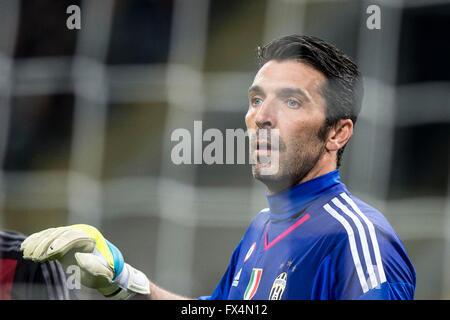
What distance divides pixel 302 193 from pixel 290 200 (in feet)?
0.10

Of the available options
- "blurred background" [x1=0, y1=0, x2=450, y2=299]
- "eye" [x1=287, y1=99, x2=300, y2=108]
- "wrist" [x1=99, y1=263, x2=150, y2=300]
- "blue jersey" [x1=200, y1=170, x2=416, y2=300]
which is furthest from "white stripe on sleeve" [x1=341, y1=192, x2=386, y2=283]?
"blurred background" [x1=0, y1=0, x2=450, y2=299]

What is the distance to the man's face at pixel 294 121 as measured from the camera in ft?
4.37

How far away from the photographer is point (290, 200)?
4.33 ft

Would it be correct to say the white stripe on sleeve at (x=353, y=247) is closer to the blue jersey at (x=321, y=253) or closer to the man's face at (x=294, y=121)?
the blue jersey at (x=321, y=253)

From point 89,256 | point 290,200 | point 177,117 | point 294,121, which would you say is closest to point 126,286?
point 89,256

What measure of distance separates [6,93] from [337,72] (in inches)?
59.7

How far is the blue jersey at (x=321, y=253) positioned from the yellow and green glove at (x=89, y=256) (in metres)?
0.24

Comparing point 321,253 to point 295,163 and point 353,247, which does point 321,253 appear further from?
point 295,163

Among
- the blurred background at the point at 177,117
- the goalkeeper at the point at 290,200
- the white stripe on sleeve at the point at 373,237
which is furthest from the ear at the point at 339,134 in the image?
the blurred background at the point at 177,117

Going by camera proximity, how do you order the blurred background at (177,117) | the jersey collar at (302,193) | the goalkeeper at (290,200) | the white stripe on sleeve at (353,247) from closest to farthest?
the white stripe on sleeve at (353,247) < the goalkeeper at (290,200) < the jersey collar at (302,193) < the blurred background at (177,117)

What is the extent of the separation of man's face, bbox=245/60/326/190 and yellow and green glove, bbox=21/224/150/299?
0.39m

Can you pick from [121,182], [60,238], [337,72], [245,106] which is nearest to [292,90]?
[337,72]

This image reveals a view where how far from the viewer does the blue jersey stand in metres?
1.08

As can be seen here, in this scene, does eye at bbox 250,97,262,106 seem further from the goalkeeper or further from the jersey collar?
the jersey collar
